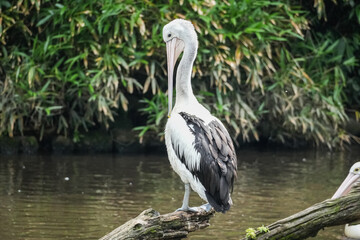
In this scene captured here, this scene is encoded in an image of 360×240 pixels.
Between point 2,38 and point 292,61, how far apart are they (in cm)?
413

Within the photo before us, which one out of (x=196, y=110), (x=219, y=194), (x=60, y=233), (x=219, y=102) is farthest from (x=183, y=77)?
(x=219, y=102)

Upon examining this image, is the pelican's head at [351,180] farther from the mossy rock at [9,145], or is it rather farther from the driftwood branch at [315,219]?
the mossy rock at [9,145]

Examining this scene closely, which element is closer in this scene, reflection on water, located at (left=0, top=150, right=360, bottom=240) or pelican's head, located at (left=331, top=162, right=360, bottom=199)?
pelican's head, located at (left=331, top=162, right=360, bottom=199)

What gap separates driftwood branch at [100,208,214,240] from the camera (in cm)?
418

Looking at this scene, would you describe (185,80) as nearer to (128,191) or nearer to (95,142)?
(128,191)

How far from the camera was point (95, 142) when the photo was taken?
A: 1042cm

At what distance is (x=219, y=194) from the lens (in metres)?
4.51

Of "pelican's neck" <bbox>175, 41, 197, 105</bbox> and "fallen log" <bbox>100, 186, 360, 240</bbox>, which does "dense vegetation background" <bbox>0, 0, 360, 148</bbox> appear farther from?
"fallen log" <bbox>100, 186, 360, 240</bbox>

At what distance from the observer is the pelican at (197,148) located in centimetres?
454

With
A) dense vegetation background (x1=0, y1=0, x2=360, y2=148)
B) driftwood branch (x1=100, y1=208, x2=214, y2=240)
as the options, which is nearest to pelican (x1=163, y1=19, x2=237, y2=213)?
driftwood branch (x1=100, y1=208, x2=214, y2=240)

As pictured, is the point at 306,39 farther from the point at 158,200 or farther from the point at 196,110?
the point at 196,110

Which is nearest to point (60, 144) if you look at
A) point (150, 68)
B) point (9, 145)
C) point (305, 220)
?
point (9, 145)

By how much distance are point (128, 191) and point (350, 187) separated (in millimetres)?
2816

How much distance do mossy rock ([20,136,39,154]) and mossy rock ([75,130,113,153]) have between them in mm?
622
